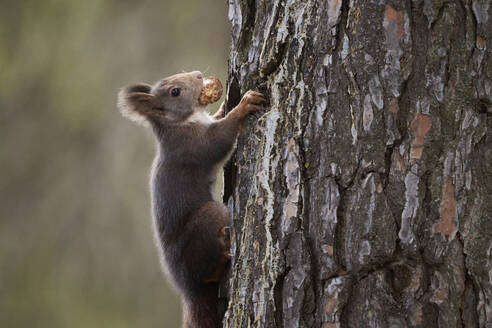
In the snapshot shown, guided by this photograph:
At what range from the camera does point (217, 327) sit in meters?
2.09

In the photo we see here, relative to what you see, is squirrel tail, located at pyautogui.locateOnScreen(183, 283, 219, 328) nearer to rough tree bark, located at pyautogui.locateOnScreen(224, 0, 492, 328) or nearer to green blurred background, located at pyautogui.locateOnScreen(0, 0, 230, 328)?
rough tree bark, located at pyautogui.locateOnScreen(224, 0, 492, 328)

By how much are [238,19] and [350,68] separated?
532mm

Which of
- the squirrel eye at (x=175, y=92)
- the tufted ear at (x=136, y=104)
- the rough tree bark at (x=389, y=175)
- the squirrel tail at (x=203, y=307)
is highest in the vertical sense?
the squirrel eye at (x=175, y=92)

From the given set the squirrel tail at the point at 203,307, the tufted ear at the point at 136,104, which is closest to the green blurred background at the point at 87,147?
the tufted ear at the point at 136,104

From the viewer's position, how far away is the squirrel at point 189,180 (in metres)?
2.19

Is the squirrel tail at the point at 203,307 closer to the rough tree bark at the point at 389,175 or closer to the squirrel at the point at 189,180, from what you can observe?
the squirrel at the point at 189,180

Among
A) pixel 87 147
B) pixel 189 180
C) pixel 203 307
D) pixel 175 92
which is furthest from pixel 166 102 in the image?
pixel 87 147

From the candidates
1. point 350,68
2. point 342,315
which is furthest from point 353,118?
point 342,315

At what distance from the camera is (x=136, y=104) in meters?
2.82

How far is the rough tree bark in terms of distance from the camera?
1.48 m

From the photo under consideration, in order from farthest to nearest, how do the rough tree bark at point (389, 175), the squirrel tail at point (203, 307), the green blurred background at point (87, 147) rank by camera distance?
the green blurred background at point (87, 147) → the squirrel tail at point (203, 307) → the rough tree bark at point (389, 175)

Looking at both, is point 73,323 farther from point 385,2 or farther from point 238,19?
point 385,2

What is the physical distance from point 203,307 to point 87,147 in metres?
3.25

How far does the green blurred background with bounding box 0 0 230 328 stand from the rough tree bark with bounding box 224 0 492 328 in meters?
3.41
